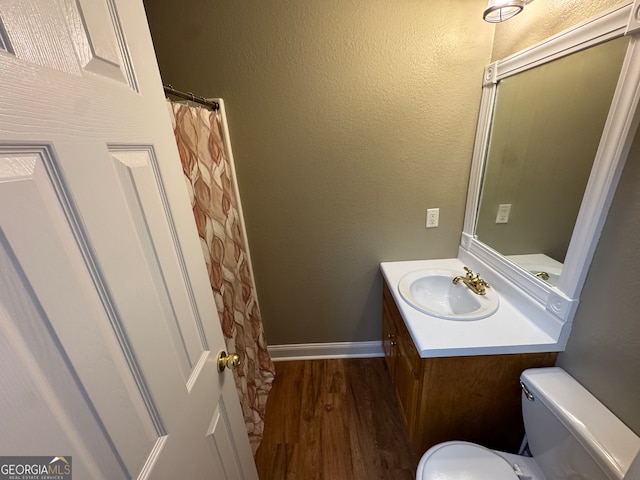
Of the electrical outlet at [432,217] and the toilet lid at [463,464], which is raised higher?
the electrical outlet at [432,217]

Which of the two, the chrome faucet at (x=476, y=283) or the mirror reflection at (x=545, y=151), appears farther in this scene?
Answer: the chrome faucet at (x=476, y=283)

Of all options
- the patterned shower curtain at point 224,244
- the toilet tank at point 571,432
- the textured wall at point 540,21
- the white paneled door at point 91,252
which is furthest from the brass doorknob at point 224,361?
the textured wall at point 540,21

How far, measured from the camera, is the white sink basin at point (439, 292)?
137 centimetres

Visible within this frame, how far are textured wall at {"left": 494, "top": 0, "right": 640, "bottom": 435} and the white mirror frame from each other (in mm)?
24

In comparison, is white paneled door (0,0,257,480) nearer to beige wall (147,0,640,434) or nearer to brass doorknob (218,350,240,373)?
brass doorknob (218,350,240,373)

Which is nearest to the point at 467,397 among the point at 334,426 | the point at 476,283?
the point at 476,283

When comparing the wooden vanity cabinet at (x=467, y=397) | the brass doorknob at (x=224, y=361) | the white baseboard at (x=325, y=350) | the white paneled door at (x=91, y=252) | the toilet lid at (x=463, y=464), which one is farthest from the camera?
the white baseboard at (x=325, y=350)

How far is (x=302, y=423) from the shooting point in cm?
154

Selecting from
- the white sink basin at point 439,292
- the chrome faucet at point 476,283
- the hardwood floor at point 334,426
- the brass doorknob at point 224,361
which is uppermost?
the brass doorknob at point 224,361

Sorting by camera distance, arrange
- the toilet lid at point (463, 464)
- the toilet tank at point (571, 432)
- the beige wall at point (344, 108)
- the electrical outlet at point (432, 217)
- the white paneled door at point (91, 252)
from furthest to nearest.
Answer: the electrical outlet at point (432, 217) → the beige wall at point (344, 108) → the toilet lid at point (463, 464) → the toilet tank at point (571, 432) → the white paneled door at point (91, 252)

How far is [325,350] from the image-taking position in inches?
77.1

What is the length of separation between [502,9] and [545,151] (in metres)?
0.60

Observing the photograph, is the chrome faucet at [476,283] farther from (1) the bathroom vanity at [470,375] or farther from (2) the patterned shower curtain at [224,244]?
(2) the patterned shower curtain at [224,244]

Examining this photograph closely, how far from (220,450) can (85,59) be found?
0.98 meters
